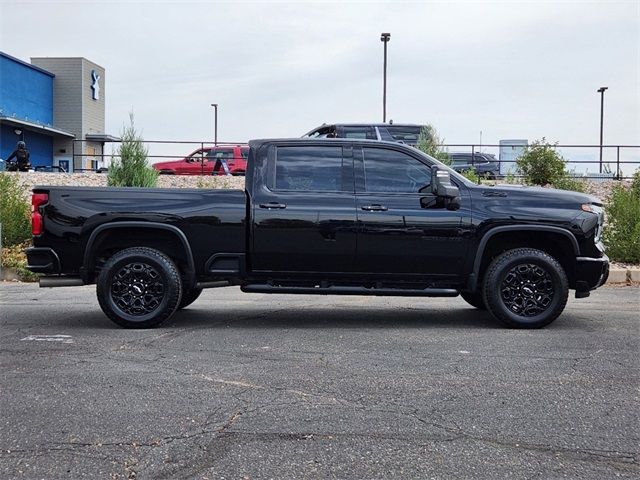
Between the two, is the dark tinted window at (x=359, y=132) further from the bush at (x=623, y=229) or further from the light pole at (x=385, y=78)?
the light pole at (x=385, y=78)

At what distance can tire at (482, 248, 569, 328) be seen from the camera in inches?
284

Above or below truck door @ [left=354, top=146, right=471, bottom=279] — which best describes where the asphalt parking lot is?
below

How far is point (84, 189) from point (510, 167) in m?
20.3

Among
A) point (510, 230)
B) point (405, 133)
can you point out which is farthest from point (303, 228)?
point (405, 133)

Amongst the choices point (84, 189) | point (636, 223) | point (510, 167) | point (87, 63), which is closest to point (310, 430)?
point (84, 189)

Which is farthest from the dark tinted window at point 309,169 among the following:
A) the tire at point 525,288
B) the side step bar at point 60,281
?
the side step bar at point 60,281

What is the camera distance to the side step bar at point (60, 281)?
7.29m

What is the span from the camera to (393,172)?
7.52 m

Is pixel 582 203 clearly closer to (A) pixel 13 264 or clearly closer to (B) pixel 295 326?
(B) pixel 295 326

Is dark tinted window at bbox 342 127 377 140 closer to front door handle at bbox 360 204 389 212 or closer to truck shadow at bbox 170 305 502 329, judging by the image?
truck shadow at bbox 170 305 502 329

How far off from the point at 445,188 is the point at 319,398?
307 cm

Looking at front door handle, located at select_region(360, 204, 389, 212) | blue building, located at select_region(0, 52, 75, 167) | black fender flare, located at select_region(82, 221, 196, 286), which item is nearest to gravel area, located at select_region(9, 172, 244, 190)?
blue building, located at select_region(0, 52, 75, 167)

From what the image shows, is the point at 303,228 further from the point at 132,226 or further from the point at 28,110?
the point at 28,110

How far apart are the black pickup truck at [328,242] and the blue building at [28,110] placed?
29655 mm
